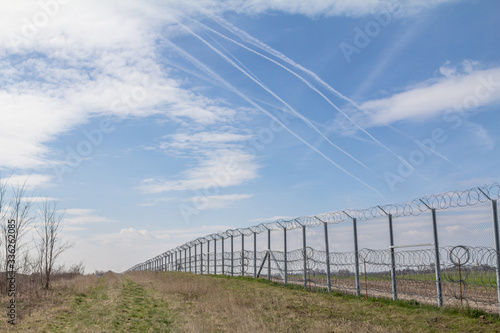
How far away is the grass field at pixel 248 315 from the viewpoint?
39.4ft

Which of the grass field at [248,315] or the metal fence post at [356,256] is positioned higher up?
the metal fence post at [356,256]

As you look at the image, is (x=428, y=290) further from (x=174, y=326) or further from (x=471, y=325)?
(x=174, y=326)

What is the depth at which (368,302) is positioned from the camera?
15.6 meters

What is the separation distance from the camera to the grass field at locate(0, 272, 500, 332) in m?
12.0

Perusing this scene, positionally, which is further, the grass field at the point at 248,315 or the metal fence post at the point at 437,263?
the metal fence post at the point at 437,263

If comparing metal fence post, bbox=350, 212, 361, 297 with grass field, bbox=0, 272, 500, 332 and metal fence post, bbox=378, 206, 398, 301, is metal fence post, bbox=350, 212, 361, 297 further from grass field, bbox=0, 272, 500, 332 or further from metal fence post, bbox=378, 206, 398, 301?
metal fence post, bbox=378, 206, 398, 301

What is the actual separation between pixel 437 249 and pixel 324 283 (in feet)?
20.9

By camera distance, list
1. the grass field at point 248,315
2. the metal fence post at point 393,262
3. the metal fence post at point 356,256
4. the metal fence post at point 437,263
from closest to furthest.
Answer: the grass field at point 248,315 < the metal fence post at point 437,263 < the metal fence post at point 393,262 < the metal fence post at point 356,256

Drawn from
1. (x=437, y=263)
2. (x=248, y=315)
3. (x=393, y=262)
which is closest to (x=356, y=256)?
(x=393, y=262)

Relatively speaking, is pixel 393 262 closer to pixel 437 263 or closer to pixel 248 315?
pixel 437 263

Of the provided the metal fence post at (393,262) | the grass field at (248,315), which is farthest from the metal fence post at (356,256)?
the metal fence post at (393,262)

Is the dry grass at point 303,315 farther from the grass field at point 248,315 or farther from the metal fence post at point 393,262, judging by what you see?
the metal fence post at point 393,262

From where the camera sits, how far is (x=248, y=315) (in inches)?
539

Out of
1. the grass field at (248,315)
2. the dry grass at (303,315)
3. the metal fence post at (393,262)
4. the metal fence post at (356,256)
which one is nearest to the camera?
the dry grass at (303,315)
